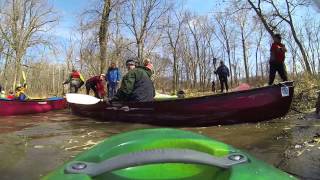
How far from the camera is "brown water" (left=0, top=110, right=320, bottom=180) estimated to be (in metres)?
4.92

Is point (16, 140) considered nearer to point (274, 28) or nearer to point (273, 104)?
point (273, 104)

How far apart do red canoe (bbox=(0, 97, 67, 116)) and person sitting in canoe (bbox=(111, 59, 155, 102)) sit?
5.52 metres

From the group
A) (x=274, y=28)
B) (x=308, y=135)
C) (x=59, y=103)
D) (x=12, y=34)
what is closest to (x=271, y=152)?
(x=308, y=135)

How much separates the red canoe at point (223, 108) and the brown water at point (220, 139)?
211 mm

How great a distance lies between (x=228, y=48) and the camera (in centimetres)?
5934

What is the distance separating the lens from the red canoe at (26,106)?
14.0 m

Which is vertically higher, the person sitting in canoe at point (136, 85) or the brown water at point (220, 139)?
the person sitting in canoe at point (136, 85)

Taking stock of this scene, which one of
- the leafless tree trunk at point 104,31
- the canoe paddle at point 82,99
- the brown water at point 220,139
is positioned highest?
the leafless tree trunk at point 104,31

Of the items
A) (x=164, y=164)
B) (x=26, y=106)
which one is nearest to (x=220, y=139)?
(x=164, y=164)

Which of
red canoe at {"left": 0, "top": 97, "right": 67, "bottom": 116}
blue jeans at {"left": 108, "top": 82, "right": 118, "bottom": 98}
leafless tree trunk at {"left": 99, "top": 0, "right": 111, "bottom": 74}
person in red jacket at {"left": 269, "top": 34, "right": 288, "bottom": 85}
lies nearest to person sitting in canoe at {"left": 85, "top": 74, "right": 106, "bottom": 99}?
blue jeans at {"left": 108, "top": 82, "right": 118, "bottom": 98}

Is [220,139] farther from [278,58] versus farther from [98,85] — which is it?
[98,85]

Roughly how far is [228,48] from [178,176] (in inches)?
2312

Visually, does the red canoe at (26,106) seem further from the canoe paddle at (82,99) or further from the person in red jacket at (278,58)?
the person in red jacket at (278,58)

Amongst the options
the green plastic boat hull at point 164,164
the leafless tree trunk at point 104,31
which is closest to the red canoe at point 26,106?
the leafless tree trunk at point 104,31
